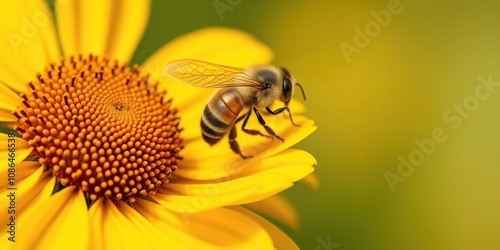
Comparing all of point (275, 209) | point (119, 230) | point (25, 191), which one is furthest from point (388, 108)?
point (25, 191)

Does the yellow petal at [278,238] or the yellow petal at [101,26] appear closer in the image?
the yellow petal at [278,238]

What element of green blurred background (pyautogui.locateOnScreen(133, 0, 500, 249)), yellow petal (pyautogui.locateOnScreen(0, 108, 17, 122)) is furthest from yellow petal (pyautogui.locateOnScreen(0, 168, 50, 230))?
green blurred background (pyautogui.locateOnScreen(133, 0, 500, 249))

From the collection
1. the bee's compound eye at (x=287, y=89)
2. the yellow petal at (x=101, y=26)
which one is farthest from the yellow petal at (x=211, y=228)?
the yellow petal at (x=101, y=26)

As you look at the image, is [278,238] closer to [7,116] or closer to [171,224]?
[171,224]

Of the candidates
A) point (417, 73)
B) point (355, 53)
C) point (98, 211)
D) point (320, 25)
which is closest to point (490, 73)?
point (417, 73)

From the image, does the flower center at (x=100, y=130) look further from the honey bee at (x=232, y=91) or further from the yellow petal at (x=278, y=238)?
the yellow petal at (x=278, y=238)
